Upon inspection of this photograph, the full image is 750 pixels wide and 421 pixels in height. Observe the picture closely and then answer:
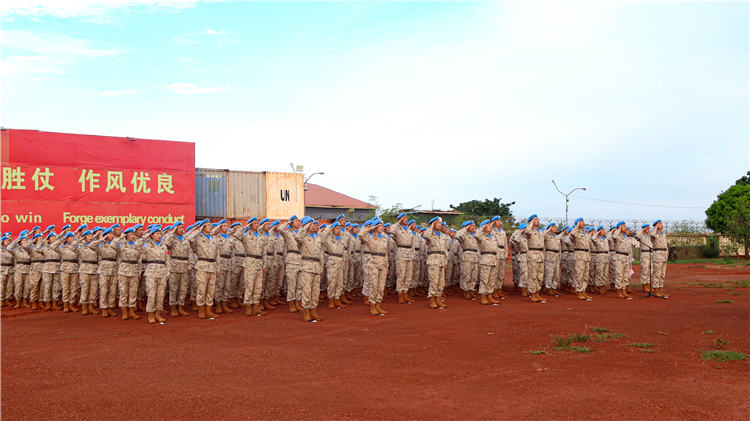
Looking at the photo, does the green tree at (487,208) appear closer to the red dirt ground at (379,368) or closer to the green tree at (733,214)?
the green tree at (733,214)

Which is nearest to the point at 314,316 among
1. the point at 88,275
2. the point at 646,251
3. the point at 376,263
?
the point at 376,263

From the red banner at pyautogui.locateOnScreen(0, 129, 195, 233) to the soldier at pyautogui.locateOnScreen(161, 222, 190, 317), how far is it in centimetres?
996

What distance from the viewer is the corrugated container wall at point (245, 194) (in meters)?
24.3

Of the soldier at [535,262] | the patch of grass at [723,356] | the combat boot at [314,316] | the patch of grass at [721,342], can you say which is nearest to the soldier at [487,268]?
the soldier at [535,262]

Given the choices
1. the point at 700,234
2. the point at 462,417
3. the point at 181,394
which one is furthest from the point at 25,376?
the point at 700,234

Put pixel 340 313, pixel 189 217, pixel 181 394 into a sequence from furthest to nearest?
pixel 189 217 → pixel 340 313 → pixel 181 394

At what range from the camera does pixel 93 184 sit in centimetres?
1992

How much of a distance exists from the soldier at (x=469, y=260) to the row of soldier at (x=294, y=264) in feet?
0.08

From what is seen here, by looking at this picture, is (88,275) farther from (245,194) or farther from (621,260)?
(245,194)

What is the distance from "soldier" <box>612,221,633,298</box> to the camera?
13.4m

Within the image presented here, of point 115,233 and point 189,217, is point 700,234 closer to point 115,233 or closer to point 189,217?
point 189,217

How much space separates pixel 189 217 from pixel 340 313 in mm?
12164

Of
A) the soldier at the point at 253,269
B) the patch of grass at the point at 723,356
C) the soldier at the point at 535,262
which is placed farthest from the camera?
the soldier at the point at 535,262

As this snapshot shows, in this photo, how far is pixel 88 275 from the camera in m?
12.2
